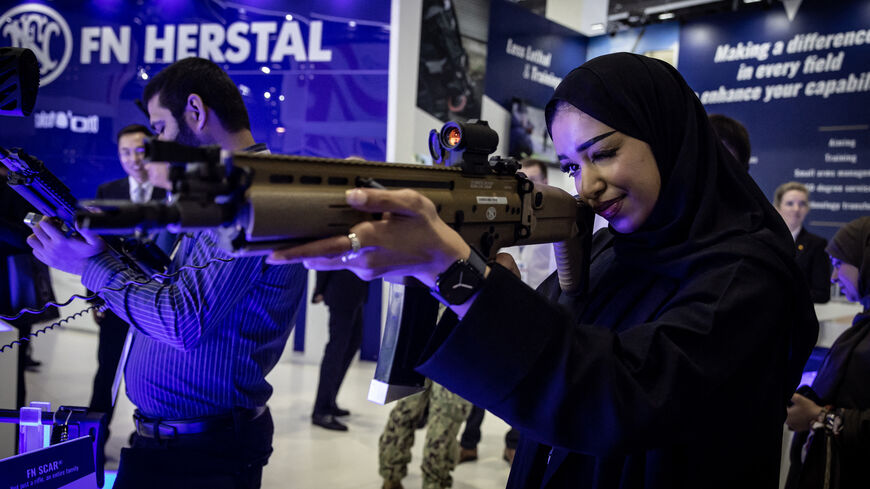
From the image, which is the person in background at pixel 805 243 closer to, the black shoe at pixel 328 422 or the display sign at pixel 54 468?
the black shoe at pixel 328 422

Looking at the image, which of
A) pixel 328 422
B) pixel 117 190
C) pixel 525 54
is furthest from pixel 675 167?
pixel 525 54

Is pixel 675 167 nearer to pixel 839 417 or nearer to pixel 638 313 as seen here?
pixel 638 313

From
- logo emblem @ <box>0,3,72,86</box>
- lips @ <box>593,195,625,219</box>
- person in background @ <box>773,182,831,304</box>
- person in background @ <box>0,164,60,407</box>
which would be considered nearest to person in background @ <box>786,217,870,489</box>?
lips @ <box>593,195,625,219</box>

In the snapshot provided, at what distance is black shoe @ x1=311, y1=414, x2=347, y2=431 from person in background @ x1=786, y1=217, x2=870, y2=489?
3270mm

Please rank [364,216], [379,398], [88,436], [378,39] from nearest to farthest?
[364,216]
[379,398]
[88,436]
[378,39]

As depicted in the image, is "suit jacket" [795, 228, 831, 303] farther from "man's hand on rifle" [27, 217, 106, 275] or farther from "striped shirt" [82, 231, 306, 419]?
"man's hand on rifle" [27, 217, 106, 275]

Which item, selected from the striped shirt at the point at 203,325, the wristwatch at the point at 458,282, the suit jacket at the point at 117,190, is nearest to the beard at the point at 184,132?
the striped shirt at the point at 203,325

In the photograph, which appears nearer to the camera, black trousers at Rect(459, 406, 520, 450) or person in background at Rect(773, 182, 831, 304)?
black trousers at Rect(459, 406, 520, 450)

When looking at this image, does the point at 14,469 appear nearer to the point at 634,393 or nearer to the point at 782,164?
the point at 634,393

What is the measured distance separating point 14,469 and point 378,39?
19.8 feet

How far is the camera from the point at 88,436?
4.57ft

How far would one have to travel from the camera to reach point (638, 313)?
3.92ft

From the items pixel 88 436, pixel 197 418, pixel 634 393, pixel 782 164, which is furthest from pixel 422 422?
pixel 782 164

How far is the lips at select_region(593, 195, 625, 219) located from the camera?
4.00 ft
